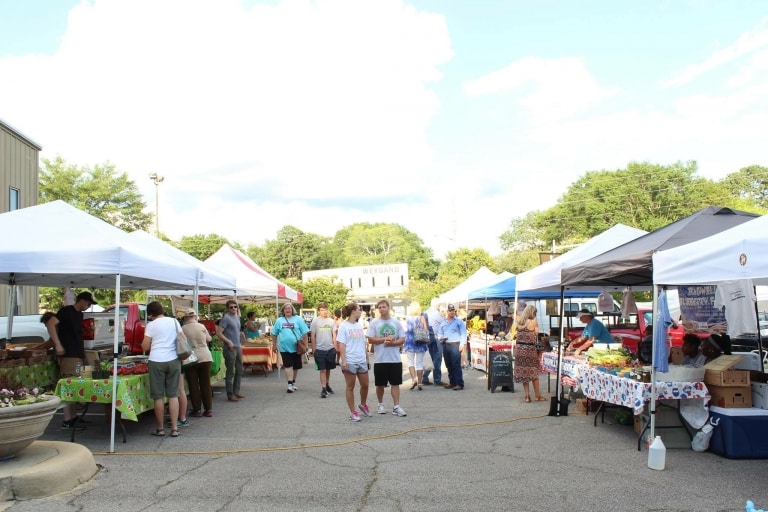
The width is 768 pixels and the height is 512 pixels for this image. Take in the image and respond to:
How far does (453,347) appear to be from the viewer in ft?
43.8

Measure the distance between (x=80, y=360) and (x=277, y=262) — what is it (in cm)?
7473

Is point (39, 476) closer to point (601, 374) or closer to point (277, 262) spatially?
point (601, 374)

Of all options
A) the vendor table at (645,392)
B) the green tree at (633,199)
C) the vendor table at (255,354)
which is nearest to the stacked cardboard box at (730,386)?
the vendor table at (645,392)

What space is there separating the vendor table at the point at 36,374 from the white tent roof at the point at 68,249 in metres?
1.39

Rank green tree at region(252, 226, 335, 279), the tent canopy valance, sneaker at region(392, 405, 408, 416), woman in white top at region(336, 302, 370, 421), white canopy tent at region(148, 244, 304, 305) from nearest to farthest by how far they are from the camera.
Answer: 1. the tent canopy valance
2. woman in white top at region(336, 302, 370, 421)
3. sneaker at region(392, 405, 408, 416)
4. white canopy tent at region(148, 244, 304, 305)
5. green tree at region(252, 226, 335, 279)

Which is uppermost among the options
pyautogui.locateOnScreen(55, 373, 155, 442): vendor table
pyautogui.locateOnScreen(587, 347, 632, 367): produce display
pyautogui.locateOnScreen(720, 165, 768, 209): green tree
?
pyautogui.locateOnScreen(720, 165, 768, 209): green tree

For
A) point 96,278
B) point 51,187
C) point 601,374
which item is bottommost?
point 601,374

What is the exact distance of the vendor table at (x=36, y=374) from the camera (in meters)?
8.18

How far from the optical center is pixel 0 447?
571 cm

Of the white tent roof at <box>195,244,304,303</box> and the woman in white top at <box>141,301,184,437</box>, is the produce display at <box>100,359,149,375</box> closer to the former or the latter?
the woman in white top at <box>141,301,184,437</box>

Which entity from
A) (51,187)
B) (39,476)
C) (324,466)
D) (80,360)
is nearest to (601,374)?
(324,466)

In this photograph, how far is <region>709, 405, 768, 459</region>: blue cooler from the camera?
265 inches

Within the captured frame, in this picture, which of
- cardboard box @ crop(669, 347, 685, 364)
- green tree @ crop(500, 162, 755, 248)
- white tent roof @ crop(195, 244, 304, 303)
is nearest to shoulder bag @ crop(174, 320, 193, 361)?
white tent roof @ crop(195, 244, 304, 303)

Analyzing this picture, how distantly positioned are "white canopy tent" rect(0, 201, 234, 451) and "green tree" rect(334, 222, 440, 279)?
81.2 metres
